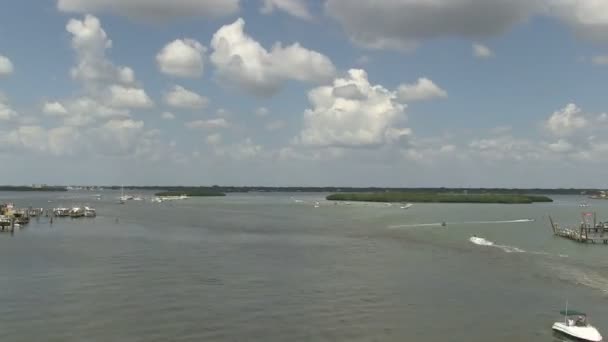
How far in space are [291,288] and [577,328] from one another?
70.6 ft

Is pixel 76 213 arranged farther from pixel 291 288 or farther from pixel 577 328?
pixel 577 328

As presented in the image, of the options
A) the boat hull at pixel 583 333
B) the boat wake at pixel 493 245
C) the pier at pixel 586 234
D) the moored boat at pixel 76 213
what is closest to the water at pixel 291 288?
the boat wake at pixel 493 245

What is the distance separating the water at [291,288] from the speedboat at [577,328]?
112 cm

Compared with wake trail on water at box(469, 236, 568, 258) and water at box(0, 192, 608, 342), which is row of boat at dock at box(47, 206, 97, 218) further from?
wake trail on water at box(469, 236, 568, 258)

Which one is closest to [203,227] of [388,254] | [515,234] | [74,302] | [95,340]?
[388,254]

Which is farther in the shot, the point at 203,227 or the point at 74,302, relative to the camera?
the point at 203,227

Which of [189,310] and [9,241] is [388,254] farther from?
[9,241]

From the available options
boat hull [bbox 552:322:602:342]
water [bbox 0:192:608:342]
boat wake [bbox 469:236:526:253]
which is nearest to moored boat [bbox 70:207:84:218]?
water [bbox 0:192:608:342]

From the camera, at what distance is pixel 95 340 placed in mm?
Result: 31609

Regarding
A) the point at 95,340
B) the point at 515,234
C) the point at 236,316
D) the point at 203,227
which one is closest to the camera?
the point at 95,340

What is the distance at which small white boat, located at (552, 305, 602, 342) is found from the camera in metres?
32.6

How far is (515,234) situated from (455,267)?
42604mm

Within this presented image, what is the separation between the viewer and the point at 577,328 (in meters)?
33.2

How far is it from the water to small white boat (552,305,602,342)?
1.12m
